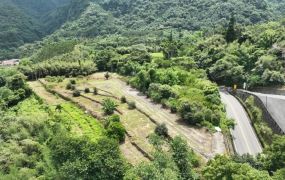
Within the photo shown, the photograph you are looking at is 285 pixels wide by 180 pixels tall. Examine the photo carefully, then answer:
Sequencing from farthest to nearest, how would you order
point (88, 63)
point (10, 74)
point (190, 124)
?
1. point (88, 63)
2. point (10, 74)
3. point (190, 124)

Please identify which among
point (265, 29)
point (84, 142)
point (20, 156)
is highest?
point (265, 29)

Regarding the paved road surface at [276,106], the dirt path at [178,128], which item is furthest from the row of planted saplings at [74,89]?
the paved road surface at [276,106]

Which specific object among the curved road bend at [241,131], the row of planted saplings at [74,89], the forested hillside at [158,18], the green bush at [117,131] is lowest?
the curved road bend at [241,131]

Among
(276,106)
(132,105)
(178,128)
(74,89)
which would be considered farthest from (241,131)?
(74,89)

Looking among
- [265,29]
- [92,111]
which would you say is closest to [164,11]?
[265,29]

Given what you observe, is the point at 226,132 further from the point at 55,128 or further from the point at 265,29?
the point at 265,29

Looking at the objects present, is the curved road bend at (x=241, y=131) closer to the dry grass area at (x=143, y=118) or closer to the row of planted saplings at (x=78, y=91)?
the dry grass area at (x=143, y=118)

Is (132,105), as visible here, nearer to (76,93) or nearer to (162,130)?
(162,130)
